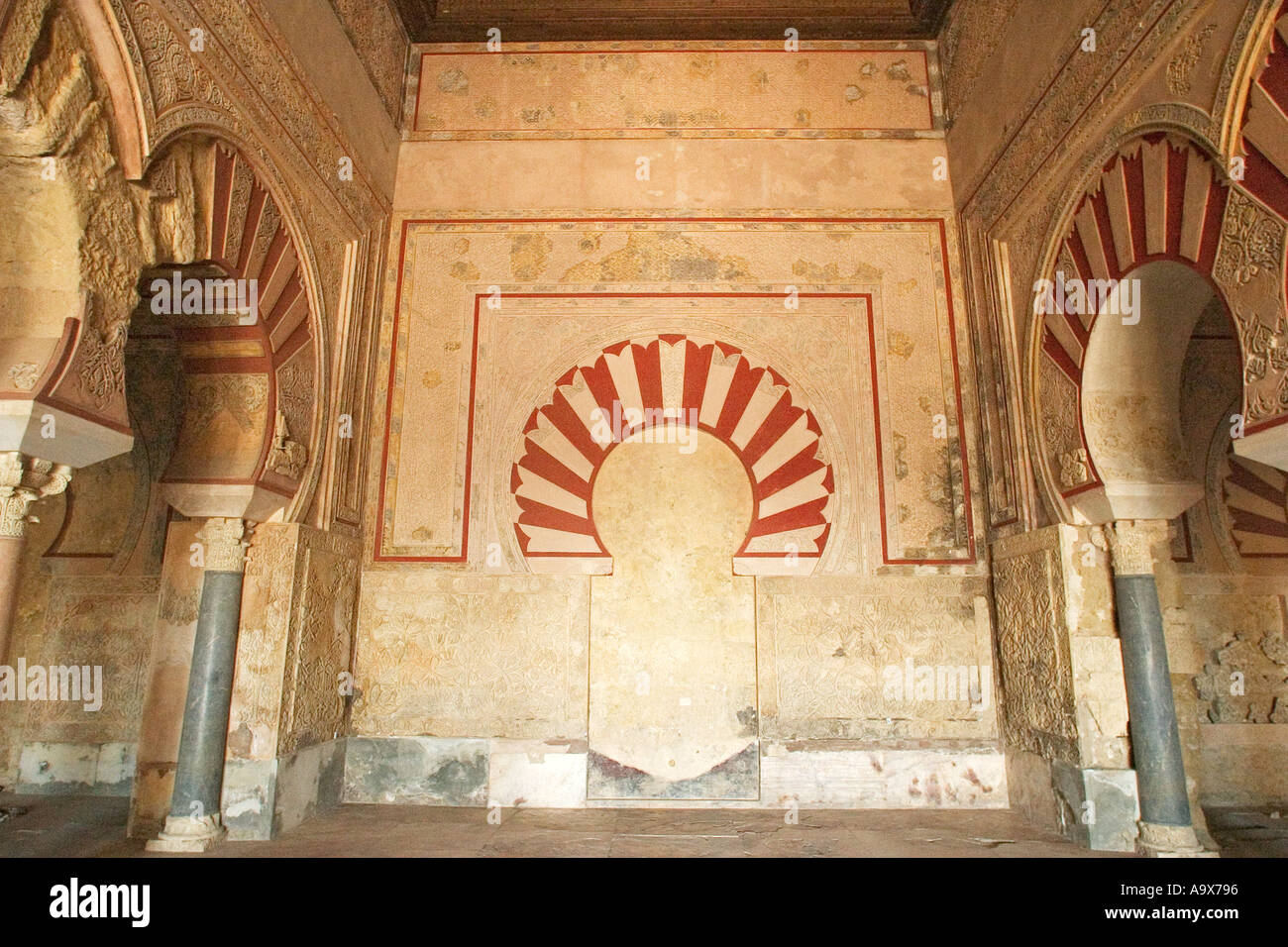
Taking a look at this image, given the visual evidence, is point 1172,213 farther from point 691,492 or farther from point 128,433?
point 128,433

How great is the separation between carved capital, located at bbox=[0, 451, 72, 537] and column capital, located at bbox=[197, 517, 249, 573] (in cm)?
116

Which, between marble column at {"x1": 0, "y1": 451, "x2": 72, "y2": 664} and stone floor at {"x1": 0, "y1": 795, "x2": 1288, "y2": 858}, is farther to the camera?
stone floor at {"x1": 0, "y1": 795, "x2": 1288, "y2": 858}

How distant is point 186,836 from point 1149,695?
4.94 metres

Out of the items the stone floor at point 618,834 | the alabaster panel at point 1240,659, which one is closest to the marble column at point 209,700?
the stone floor at point 618,834

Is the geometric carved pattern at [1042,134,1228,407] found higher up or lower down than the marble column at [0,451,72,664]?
higher up

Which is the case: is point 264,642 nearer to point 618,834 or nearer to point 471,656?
point 471,656

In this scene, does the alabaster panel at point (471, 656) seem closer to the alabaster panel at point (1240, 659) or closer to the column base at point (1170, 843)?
the column base at point (1170, 843)

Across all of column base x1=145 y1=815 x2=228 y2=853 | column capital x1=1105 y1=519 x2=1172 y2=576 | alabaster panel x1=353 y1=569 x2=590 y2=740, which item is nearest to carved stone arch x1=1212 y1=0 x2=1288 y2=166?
column capital x1=1105 y1=519 x2=1172 y2=576

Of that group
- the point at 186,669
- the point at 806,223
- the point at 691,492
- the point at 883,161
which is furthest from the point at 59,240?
the point at 883,161

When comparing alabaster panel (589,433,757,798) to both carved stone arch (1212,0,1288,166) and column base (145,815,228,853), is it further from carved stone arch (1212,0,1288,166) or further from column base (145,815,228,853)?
carved stone arch (1212,0,1288,166)

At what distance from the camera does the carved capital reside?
3021 mm

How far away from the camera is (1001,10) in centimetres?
535

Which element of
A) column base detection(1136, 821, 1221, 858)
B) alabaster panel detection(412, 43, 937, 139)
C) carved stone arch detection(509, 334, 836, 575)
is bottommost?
column base detection(1136, 821, 1221, 858)

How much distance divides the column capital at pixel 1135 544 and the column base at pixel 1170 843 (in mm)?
1274
